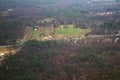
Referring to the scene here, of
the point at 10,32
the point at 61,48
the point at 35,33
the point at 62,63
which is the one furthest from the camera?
the point at 35,33

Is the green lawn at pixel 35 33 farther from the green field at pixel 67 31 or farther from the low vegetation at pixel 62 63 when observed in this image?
the low vegetation at pixel 62 63

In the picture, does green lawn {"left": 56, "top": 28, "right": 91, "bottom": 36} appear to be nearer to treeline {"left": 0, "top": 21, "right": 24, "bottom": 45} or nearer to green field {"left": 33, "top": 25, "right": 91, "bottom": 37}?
green field {"left": 33, "top": 25, "right": 91, "bottom": 37}

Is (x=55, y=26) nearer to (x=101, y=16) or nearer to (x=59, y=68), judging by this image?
(x=101, y=16)

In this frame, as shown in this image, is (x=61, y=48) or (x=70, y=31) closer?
(x=61, y=48)

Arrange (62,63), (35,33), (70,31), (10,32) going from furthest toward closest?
(70,31), (35,33), (10,32), (62,63)

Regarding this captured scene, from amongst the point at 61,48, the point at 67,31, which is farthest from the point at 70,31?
the point at 61,48

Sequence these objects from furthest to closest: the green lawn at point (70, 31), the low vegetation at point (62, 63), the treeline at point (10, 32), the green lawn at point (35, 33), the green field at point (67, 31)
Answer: the green lawn at point (70, 31), the green lawn at point (35, 33), the green field at point (67, 31), the treeline at point (10, 32), the low vegetation at point (62, 63)

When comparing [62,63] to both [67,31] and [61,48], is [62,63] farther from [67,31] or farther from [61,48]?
[67,31]

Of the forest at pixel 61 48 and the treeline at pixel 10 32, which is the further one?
the treeline at pixel 10 32

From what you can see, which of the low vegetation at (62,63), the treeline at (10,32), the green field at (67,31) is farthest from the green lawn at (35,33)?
the low vegetation at (62,63)

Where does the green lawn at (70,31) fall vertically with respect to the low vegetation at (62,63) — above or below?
above

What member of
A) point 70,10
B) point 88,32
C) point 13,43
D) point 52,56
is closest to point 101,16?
point 70,10
